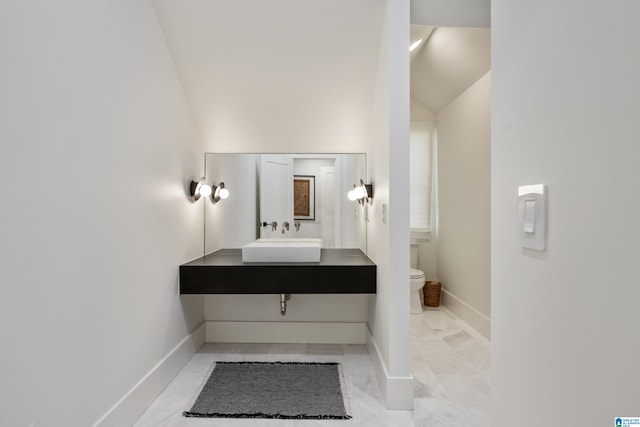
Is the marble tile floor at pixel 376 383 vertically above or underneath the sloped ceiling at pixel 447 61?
underneath

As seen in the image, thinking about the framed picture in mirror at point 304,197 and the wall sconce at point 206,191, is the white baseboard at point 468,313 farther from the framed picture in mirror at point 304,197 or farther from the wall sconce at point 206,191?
the wall sconce at point 206,191

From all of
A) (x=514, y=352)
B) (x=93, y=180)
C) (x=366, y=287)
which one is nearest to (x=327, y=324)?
(x=366, y=287)

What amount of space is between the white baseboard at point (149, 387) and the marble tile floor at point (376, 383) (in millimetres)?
44

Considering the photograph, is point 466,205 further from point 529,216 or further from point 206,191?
point 529,216

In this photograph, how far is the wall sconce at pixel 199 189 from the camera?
2.64 m

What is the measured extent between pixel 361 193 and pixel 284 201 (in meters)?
0.66

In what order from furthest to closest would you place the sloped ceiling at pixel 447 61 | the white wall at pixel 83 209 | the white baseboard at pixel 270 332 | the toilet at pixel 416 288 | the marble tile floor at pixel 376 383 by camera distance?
the toilet at pixel 416 288, the white baseboard at pixel 270 332, the sloped ceiling at pixel 447 61, the marble tile floor at pixel 376 383, the white wall at pixel 83 209

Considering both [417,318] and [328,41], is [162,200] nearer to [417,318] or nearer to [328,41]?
[328,41]

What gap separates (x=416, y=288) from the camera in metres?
3.62

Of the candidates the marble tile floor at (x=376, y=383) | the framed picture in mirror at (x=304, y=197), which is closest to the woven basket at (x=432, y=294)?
the marble tile floor at (x=376, y=383)

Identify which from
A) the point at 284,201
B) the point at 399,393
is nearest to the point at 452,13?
the point at 284,201

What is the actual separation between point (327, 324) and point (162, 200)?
1.66 m

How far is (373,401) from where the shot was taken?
2.06m

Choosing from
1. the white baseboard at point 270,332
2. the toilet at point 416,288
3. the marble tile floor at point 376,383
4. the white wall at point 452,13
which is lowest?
the marble tile floor at point 376,383
